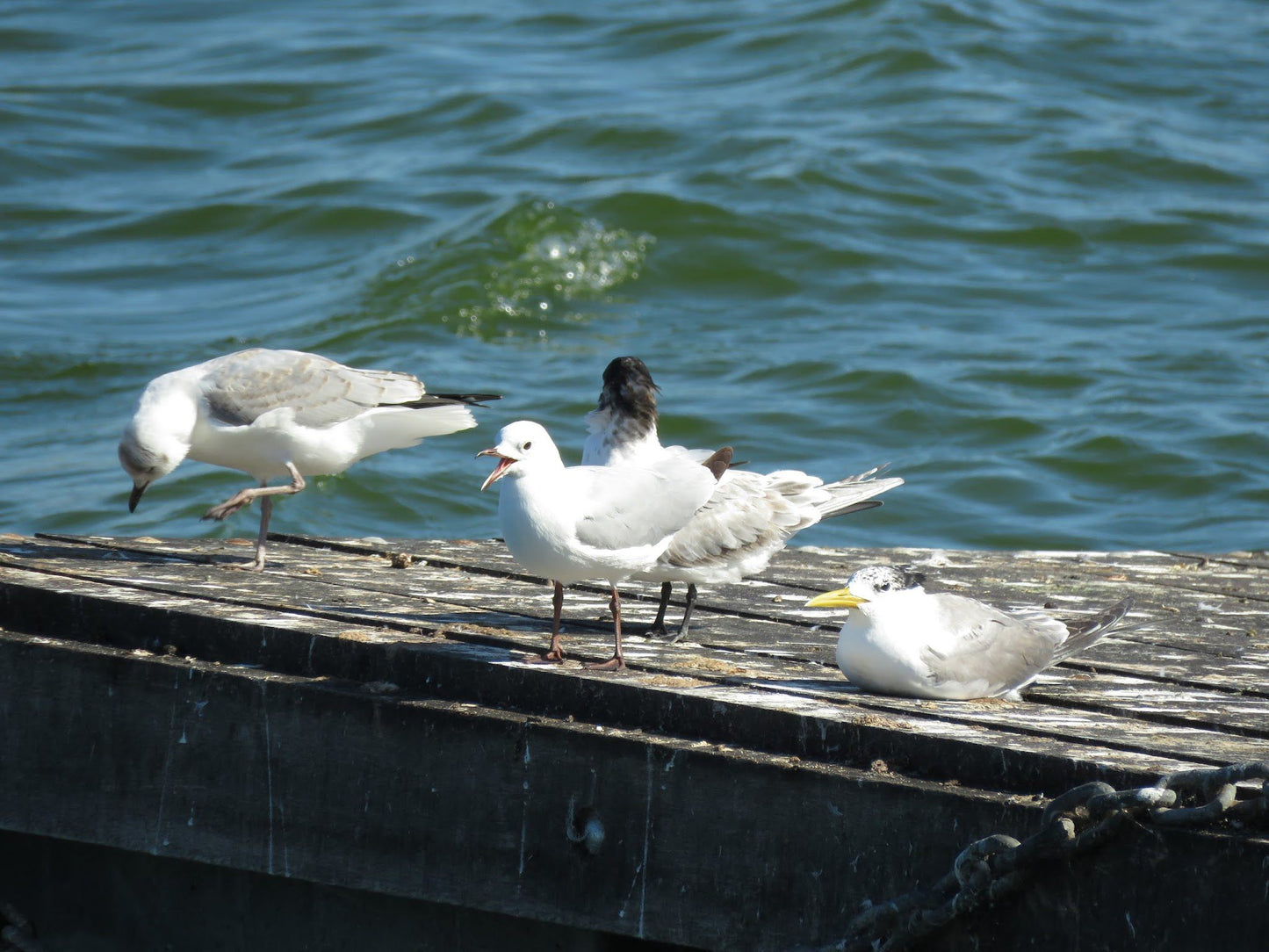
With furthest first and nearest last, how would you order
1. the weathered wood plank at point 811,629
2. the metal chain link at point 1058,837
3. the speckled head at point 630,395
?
the speckled head at point 630,395 < the weathered wood plank at point 811,629 < the metal chain link at point 1058,837

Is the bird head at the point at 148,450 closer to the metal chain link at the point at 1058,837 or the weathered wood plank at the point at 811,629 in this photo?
the weathered wood plank at the point at 811,629

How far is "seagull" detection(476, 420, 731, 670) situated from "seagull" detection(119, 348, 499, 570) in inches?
71.3

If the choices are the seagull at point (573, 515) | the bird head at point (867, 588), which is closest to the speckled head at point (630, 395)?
the seagull at point (573, 515)

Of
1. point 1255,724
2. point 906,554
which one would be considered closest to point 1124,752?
point 1255,724

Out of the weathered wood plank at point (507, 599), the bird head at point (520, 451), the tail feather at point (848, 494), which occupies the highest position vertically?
the bird head at point (520, 451)

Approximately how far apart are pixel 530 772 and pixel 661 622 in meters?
1.05

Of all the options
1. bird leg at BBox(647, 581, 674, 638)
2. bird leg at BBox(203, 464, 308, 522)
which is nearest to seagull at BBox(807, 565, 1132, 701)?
bird leg at BBox(647, 581, 674, 638)

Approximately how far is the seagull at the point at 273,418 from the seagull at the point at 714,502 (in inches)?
31.7

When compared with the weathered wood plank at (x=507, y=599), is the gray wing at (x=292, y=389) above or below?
above

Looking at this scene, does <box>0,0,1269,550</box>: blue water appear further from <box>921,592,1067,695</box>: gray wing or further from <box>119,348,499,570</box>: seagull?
<box>921,592,1067,695</box>: gray wing

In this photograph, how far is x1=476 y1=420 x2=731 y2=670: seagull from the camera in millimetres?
4039

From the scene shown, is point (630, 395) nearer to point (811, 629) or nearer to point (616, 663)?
point (811, 629)

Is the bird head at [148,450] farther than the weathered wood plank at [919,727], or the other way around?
the bird head at [148,450]

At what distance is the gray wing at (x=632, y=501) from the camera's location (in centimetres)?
411
